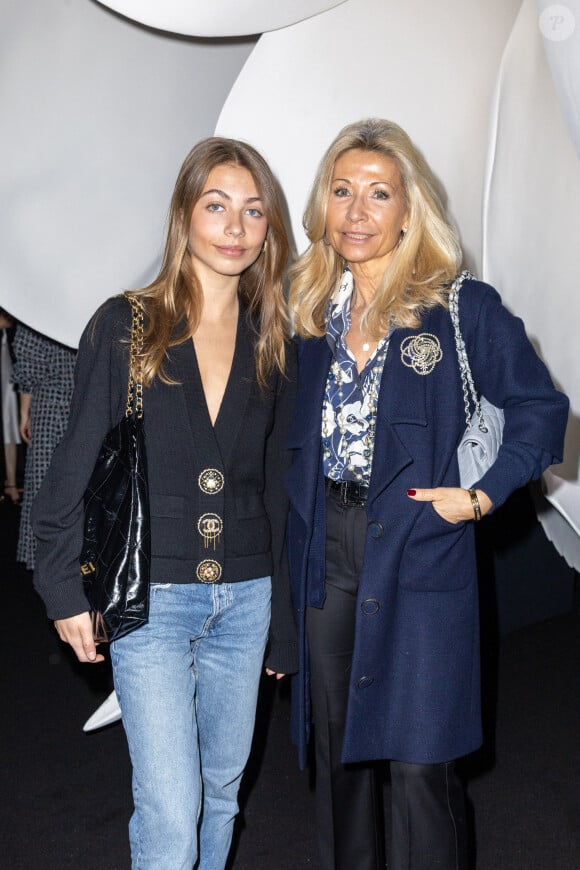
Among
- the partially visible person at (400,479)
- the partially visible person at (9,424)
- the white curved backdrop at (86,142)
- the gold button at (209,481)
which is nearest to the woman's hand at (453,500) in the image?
the partially visible person at (400,479)

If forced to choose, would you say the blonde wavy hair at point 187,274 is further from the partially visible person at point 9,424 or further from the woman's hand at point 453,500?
the partially visible person at point 9,424

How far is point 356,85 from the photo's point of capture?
7.07 feet

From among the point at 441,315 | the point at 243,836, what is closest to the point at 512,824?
the point at 243,836

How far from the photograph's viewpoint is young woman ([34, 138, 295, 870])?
5.41ft

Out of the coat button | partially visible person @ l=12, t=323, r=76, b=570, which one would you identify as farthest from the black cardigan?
partially visible person @ l=12, t=323, r=76, b=570

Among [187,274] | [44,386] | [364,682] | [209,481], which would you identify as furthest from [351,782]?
[44,386]

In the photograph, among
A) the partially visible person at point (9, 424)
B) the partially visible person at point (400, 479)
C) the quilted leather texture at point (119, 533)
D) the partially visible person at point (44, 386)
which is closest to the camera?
the quilted leather texture at point (119, 533)

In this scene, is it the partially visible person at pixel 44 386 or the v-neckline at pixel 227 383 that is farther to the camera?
the partially visible person at pixel 44 386

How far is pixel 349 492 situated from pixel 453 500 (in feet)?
0.64

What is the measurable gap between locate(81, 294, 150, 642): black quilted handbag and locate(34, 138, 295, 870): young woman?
2cm

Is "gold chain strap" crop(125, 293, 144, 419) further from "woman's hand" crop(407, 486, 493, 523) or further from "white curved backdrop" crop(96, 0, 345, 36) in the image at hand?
"white curved backdrop" crop(96, 0, 345, 36)

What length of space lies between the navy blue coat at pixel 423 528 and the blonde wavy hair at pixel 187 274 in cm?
12

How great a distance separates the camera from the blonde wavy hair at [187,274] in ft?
Answer: 5.60

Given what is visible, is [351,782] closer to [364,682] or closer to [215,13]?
[364,682]
